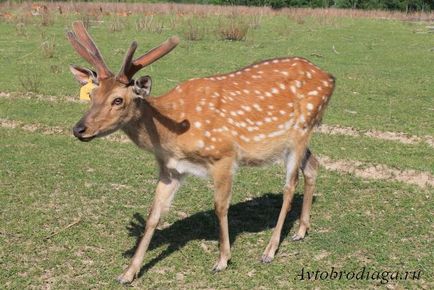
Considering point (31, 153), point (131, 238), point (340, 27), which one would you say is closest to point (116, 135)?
point (31, 153)

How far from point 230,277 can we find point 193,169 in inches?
39.4

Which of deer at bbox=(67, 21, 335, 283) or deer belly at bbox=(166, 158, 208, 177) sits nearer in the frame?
deer at bbox=(67, 21, 335, 283)

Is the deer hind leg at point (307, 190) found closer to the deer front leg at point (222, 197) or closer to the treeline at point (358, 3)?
the deer front leg at point (222, 197)

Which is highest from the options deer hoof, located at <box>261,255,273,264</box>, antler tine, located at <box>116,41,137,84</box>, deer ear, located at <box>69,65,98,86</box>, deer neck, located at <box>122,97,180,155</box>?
antler tine, located at <box>116,41,137,84</box>

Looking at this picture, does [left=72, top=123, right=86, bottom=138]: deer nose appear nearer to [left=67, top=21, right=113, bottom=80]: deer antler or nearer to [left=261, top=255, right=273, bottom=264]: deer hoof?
[left=67, top=21, right=113, bottom=80]: deer antler

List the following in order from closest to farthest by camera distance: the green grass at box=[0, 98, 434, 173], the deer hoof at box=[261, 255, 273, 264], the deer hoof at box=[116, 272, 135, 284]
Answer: the deer hoof at box=[116, 272, 135, 284] → the deer hoof at box=[261, 255, 273, 264] → the green grass at box=[0, 98, 434, 173]

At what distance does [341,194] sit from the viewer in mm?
6812

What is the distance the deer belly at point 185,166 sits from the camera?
4.93 m

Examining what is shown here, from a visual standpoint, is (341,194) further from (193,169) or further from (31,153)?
(31,153)

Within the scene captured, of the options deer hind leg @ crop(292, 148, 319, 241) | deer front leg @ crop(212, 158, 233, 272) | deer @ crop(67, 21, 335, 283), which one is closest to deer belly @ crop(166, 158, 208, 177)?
deer @ crop(67, 21, 335, 283)

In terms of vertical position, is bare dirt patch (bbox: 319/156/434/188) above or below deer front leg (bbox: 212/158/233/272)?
below

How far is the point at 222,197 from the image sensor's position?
504 centimetres

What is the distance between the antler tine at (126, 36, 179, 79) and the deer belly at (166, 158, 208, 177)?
875 millimetres

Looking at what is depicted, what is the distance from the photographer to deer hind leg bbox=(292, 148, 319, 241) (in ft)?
18.8
